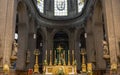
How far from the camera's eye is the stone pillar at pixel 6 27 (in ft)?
38.7

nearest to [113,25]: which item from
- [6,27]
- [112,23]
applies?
[112,23]

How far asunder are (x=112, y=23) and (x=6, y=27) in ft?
22.5

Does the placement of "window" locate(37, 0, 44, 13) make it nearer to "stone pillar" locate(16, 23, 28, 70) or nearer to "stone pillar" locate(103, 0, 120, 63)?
"stone pillar" locate(16, 23, 28, 70)

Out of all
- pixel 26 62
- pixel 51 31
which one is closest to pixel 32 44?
pixel 26 62

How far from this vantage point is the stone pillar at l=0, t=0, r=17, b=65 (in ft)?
38.7

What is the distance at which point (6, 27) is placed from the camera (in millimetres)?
12305

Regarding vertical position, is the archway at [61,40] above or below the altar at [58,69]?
above

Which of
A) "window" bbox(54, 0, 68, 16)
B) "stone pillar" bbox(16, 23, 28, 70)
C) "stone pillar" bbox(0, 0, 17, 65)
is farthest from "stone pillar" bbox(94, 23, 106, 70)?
"window" bbox(54, 0, 68, 16)

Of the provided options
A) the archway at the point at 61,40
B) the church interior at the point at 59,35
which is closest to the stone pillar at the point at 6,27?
the church interior at the point at 59,35

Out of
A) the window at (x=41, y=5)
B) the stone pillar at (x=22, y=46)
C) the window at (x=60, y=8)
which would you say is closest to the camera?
the stone pillar at (x=22, y=46)

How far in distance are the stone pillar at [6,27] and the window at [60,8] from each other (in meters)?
13.6

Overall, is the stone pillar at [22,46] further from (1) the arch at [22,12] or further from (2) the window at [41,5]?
(2) the window at [41,5]

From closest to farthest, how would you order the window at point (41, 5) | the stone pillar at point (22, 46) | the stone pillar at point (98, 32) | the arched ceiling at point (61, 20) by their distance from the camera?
1. the stone pillar at point (22, 46)
2. the stone pillar at point (98, 32)
3. the arched ceiling at point (61, 20)
4. the window at point (41, 5)

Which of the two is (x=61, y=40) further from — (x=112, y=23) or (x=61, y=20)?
(x=112, y=23)
